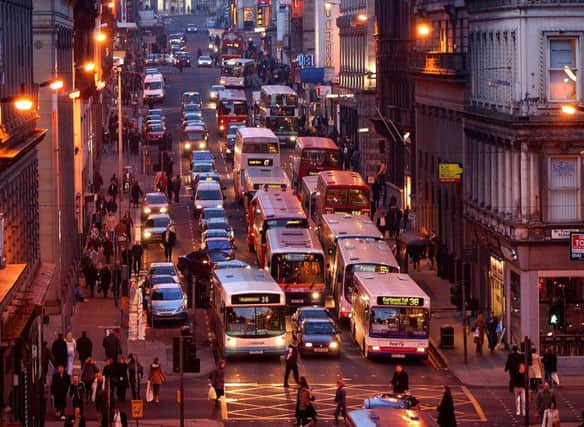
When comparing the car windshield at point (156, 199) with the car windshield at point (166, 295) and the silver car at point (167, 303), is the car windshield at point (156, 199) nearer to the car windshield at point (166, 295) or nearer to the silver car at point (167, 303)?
the silver car at point (167, 303)

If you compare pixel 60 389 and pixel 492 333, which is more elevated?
pixel 60 389

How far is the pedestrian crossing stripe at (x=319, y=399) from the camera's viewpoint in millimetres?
54094

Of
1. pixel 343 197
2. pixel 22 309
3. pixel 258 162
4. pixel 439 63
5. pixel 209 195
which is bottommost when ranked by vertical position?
pixel 209 195

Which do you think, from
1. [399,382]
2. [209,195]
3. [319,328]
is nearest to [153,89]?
[209,195]

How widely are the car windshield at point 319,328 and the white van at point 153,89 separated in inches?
4042

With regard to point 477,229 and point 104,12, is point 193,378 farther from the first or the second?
point 104,12

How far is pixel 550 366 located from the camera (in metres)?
58.7

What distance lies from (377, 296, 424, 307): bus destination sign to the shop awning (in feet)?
47.2

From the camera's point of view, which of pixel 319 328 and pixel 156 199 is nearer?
pixel 319 328

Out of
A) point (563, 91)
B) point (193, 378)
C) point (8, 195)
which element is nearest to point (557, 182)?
point (563, 91)

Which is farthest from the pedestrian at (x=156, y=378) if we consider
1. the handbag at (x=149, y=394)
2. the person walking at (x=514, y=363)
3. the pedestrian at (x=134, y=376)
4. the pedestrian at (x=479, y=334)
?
the pedestrian at (x=479, y=334)

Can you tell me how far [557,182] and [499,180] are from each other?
14.1 ft

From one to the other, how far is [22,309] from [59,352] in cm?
1119

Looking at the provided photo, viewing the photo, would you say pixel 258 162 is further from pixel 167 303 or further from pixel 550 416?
pixel 550 416
